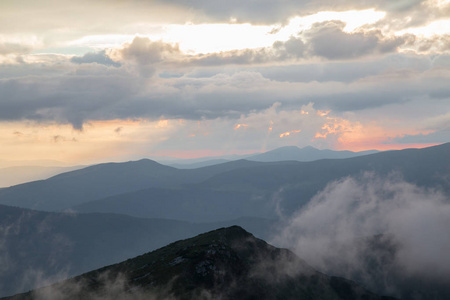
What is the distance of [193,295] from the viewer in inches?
7864

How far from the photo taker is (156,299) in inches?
7771

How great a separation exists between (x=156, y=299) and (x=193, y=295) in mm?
17594
